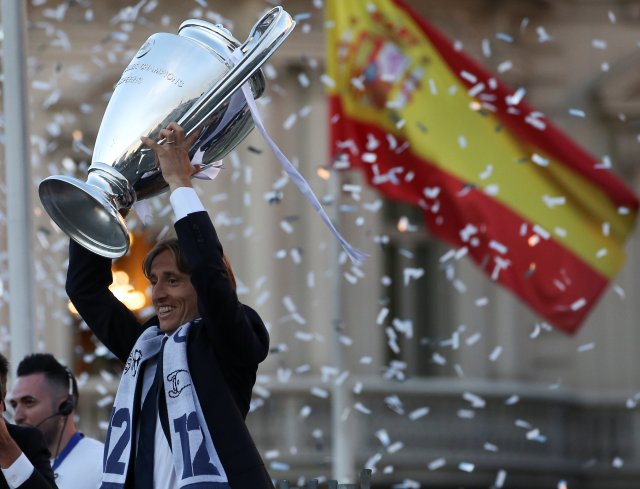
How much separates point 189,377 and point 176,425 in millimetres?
132

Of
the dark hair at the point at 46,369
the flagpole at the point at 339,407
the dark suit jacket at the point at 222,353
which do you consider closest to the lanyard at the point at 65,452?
the dark hair at the point at 46,369

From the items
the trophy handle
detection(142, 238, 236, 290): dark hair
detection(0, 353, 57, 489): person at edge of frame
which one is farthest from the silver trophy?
detection(0, 353, 57, 489): person at edge of frame

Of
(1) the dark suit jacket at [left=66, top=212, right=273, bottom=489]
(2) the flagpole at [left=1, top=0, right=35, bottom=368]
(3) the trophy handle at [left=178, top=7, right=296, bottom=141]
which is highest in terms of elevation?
(2) the flagpole at [left=1, top=0, right=35, bottom=368]

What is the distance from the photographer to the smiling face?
4.61 metres

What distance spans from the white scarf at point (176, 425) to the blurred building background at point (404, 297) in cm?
1194

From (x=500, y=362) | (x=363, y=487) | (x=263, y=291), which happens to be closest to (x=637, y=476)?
(x=500, y=362)

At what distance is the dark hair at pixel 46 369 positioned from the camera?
246 inches

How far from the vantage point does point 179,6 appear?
1702 cm

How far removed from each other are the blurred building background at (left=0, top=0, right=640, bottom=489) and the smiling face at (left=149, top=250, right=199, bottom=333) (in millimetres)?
11849

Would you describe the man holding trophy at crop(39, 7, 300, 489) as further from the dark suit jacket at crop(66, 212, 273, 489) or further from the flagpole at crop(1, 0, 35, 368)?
the flagpole at crop(1, 0, 35, 368)

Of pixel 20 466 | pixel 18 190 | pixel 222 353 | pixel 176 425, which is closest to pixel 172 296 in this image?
pixel 222 353

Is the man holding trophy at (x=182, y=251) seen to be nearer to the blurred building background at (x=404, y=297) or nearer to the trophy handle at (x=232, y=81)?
the trophy handle at (x=232, y=81)

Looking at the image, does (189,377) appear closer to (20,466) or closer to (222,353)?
(222,353)

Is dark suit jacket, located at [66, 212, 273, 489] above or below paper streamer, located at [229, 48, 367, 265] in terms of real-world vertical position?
below
